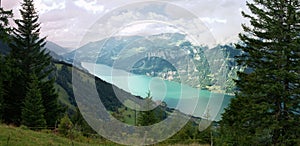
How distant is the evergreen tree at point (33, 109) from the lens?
32406mm

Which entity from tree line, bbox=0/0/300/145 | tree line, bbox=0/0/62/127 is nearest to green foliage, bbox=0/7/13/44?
tree line, bbox=0/0/300/145

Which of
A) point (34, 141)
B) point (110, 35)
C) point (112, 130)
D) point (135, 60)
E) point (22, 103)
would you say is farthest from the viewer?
point (22, 103)

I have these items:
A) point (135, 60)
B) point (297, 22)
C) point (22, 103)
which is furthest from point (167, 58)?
point (22, 103)

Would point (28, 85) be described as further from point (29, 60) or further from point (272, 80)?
point (272, 80)

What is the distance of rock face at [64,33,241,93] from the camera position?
52.2ft

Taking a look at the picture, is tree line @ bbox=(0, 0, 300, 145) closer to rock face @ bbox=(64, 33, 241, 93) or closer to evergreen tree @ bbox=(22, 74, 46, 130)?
rock face @ bbox=(64, 33, 241, 93)

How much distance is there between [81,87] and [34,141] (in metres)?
5.94

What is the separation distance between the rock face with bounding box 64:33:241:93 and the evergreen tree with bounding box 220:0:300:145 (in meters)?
3.65

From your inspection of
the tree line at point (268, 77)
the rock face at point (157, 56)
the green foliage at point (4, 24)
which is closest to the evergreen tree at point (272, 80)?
the tree line at point (268, 77)

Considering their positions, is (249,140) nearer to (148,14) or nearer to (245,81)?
(245,81)

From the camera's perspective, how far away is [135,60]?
17453mm

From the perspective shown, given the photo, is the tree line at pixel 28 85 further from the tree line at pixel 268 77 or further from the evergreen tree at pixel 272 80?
the evergreen tree at pixel 272 80

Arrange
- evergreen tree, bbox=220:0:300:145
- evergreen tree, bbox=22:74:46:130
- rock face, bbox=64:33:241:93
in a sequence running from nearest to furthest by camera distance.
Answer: rock face, bbox=64:33:241:93 < evergreen tree, bbox=220:0:300:145 < evergreen tree, bbox=22:74:46:130

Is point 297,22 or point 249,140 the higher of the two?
point 297,22
